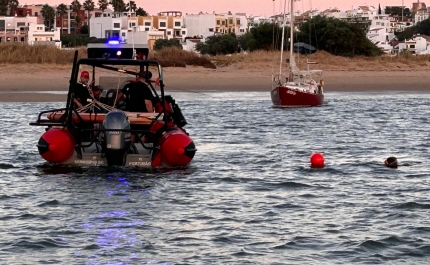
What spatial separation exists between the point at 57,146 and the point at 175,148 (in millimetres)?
1970

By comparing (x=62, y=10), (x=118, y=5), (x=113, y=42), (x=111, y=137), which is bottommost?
(x=111, y=137)

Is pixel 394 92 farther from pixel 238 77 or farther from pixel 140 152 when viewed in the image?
pixel 140 152

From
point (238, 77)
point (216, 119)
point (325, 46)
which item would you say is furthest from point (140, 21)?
→ point (216, 119)

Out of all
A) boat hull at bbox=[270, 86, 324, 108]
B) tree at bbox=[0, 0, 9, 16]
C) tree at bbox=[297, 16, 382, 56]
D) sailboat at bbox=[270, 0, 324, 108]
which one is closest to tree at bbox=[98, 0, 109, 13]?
tree at bbox=[0, 0, 9, 16]

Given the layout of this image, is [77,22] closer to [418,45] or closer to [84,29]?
[84,29]

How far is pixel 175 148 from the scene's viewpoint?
16.9 meters

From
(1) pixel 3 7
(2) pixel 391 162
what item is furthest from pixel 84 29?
(2) pixel 391 162

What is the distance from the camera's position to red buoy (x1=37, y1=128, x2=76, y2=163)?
663 inches

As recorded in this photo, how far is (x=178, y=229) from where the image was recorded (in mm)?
12789

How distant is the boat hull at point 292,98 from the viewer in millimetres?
35125

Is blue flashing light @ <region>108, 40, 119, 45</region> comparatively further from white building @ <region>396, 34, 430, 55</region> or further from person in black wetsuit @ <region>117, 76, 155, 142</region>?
white building @ <region>396, 34, 430, 55</region>

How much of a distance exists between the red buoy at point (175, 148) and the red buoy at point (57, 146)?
1.52 meters

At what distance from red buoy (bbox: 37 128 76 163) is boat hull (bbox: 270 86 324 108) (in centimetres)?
1868

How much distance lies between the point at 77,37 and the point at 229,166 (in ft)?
297
